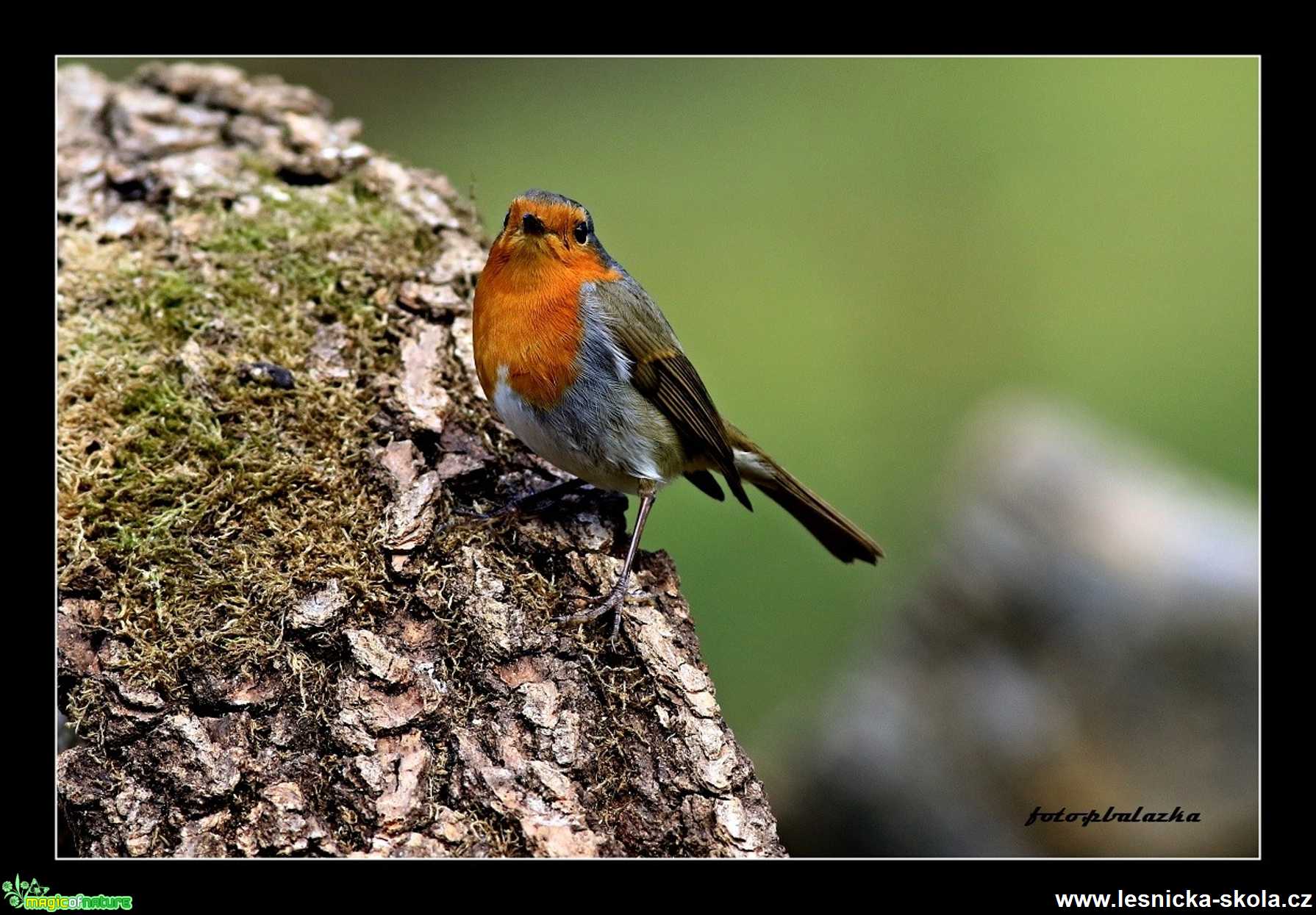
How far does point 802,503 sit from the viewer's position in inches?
156

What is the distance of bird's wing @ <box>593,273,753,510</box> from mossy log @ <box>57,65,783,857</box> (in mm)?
382

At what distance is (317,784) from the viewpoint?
7.89 ft

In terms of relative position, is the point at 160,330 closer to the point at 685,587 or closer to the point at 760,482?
the point at 760,482

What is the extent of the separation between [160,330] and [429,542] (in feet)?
4.45

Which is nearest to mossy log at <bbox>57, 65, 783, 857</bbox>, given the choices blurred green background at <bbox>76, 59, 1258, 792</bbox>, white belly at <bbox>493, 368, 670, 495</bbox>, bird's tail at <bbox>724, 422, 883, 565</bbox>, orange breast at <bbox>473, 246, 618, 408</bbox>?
white belly at <bbox>493, 368, 670, 495</bbox>

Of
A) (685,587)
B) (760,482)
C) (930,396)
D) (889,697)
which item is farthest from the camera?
(930,396)

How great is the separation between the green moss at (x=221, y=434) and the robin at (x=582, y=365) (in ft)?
1.62

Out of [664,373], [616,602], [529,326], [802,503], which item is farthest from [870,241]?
[616,602]

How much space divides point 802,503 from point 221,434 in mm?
2068

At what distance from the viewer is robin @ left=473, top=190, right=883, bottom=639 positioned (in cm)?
322

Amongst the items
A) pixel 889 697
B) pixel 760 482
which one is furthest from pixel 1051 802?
pixel 760 482

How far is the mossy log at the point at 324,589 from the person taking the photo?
2408 mm
